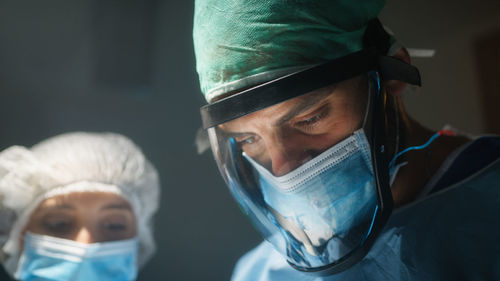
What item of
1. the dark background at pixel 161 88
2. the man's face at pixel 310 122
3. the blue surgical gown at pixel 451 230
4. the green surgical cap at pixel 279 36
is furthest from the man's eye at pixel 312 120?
the dark background at pixel 161 88

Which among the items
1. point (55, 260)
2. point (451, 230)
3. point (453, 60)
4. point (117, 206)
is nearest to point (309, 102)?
point (451, 230)

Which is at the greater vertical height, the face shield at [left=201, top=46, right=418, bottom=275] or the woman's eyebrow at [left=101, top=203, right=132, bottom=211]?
the face shield at [left=201, top=46, right=418, bottom=275]

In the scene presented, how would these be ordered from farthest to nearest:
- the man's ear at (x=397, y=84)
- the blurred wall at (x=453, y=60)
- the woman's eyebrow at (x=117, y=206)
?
the woman's eyebrow at (x=117, y=206)
the blurred wall at (x=453, y=60)
the man's ear at (x=397, y=84)

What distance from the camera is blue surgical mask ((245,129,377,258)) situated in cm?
83

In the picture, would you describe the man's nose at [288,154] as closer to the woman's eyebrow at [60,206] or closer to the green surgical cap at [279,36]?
the green surgical cap at [279,36]

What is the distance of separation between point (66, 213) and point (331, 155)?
3.63 feet

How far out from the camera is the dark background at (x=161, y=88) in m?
1.39

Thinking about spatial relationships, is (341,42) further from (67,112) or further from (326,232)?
(67,112)

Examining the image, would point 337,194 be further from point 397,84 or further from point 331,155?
point 397,84

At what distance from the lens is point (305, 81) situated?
765 mm

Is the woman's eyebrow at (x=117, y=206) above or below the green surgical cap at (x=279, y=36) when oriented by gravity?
below

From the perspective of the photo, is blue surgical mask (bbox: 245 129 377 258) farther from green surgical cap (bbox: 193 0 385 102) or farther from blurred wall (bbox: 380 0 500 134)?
blurred wall (bbox: 380 0 500 134)

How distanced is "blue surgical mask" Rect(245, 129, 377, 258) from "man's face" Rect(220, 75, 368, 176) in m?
0.02

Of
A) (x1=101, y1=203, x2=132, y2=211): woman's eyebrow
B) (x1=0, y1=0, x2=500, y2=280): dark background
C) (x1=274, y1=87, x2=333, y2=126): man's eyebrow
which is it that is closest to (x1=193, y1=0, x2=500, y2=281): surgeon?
(x1=274, y1=87, x2=333, y2=126): man's eyebrow
